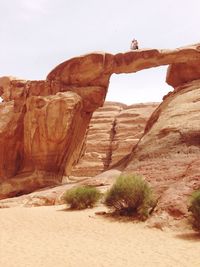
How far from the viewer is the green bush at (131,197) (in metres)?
13.8

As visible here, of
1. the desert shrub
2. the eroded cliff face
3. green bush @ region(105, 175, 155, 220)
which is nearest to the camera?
the desert shrub

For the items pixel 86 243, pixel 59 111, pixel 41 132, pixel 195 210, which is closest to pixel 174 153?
pixel 195 210

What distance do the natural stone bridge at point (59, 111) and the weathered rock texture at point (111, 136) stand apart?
56.1ft

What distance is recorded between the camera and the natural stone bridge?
2316cm

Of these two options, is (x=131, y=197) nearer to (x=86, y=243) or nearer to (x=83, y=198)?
(x=83, y=198)

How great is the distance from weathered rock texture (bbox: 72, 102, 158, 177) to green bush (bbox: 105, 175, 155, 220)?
26709mm

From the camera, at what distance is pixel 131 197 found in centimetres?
1415

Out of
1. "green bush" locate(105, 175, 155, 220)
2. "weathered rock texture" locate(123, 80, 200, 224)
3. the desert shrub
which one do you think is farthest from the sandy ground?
"weathered rock texture" locate(123, 80, 200, 224)

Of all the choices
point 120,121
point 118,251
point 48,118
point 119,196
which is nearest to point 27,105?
point 48,118

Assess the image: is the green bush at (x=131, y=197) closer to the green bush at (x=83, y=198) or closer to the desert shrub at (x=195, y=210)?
the green bush at (x=83, y=198)

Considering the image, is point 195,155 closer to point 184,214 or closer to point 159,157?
point 159,157

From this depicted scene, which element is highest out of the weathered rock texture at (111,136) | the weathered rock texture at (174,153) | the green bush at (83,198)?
the weathered rock texture at (174,153)

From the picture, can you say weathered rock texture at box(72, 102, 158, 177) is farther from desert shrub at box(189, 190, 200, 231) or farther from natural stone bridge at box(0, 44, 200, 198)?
desert shrub at box(189, 190, 200, 231)

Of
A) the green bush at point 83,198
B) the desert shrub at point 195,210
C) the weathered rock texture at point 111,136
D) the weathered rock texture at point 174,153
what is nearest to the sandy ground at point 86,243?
the desert shrub at point 195,210
